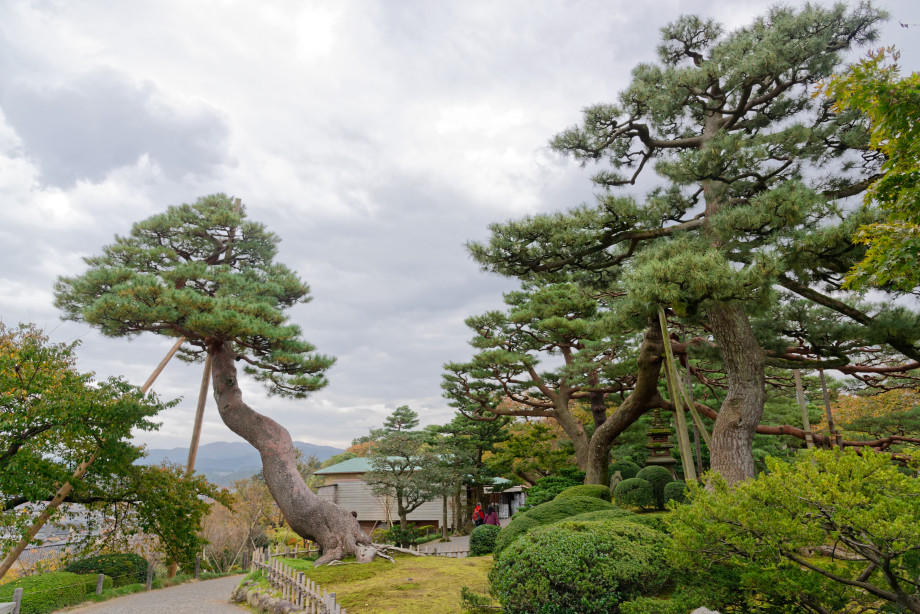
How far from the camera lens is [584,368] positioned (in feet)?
44.1

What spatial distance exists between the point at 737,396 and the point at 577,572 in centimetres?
446

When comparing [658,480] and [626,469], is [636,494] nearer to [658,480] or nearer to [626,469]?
[658,480]

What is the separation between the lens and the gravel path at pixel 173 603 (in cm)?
886

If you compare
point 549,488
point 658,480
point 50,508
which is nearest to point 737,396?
point 658,480

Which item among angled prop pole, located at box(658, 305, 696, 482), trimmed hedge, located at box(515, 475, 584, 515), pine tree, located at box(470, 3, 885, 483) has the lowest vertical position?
trimmed hedge, located at box(515, 475, 584, 515)

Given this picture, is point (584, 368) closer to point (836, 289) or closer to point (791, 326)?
point (791, 326)

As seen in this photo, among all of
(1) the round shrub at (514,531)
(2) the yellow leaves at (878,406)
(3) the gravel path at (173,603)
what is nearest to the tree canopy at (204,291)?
(3) the gravel path at (173,603)

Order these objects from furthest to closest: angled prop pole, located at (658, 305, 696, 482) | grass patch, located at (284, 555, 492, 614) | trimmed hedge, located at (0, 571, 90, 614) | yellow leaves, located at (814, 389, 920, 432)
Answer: yellow leaves, located at (814, 389, 920, 432)
trimmed hedge, located at (0, 571, 90, 614)
grass patch, located at (284, 555, 492, 614)
angled prop pole, located at (658, 305, 696, 482)

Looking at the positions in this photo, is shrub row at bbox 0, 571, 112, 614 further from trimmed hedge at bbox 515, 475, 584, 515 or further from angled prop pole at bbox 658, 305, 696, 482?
angled prop pole at bbox 658, 305, 696, 482

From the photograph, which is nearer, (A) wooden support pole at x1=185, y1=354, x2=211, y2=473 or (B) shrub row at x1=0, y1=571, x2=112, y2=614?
(B) shrub row at x1=0, y1=571, x2=112, y2=614

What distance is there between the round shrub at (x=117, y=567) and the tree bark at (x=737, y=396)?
519 inches

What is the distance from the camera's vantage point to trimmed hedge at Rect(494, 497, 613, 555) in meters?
6.95

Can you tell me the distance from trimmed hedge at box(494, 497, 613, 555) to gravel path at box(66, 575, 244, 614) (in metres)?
5.35

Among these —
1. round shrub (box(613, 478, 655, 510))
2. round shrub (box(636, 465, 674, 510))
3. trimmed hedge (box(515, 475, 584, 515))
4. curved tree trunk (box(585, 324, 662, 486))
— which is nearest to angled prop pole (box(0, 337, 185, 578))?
trimmed hedge (box(515, 475, 584, 515))
